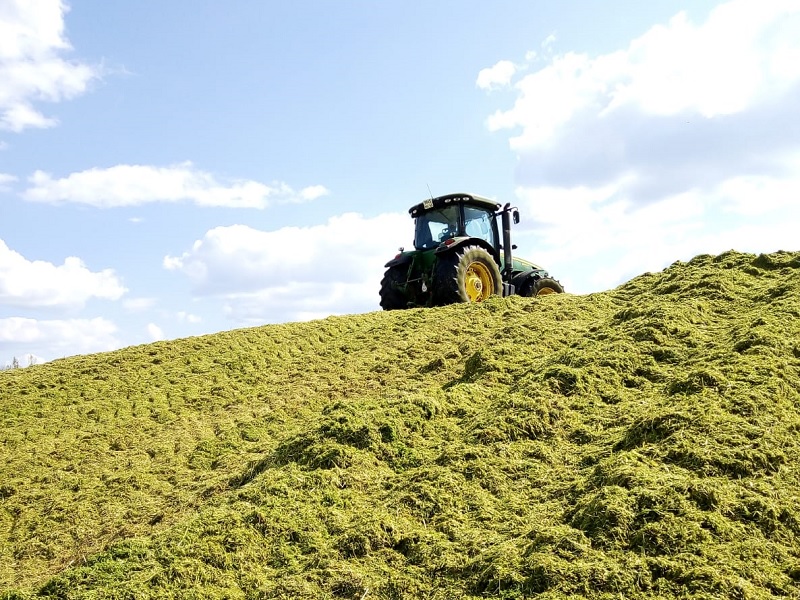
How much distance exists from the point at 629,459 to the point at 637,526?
71 centimetres

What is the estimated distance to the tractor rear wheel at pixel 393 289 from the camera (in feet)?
39.8

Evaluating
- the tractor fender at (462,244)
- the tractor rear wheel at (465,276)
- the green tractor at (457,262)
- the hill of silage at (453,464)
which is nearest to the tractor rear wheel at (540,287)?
the green tractor at (457,262)

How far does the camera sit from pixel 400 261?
12.0 meters

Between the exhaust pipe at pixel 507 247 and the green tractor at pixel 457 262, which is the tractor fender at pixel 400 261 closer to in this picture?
the green tractor at pixel 457 262

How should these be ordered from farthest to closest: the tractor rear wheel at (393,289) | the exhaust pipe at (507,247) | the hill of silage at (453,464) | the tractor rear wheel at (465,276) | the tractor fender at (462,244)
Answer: the exhaust pipe at (507,247)
the tractor rear wheel at (393,289)
the tractor fender at (462,244)
the tractor rear wheel at (465,276)
the hill of silage at (453,464)

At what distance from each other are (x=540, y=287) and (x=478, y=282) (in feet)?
6.14

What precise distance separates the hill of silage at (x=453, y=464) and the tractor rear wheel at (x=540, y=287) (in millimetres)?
4056

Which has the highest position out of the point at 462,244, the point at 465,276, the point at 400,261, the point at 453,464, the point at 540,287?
the point at 462,244

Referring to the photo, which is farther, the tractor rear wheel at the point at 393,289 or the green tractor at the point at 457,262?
the tractor rear wheel at the point at 393,289

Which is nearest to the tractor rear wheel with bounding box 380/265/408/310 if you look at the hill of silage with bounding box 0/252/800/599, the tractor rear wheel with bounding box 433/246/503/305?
the tractor rear wheel with bounding box 433/246/503/305

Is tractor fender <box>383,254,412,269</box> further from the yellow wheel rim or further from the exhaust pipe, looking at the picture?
the exhaust pipe

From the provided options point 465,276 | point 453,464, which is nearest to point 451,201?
point 465,276

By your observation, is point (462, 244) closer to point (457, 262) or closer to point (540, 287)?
point (457, 262)

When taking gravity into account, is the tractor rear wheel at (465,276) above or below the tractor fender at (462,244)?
below
